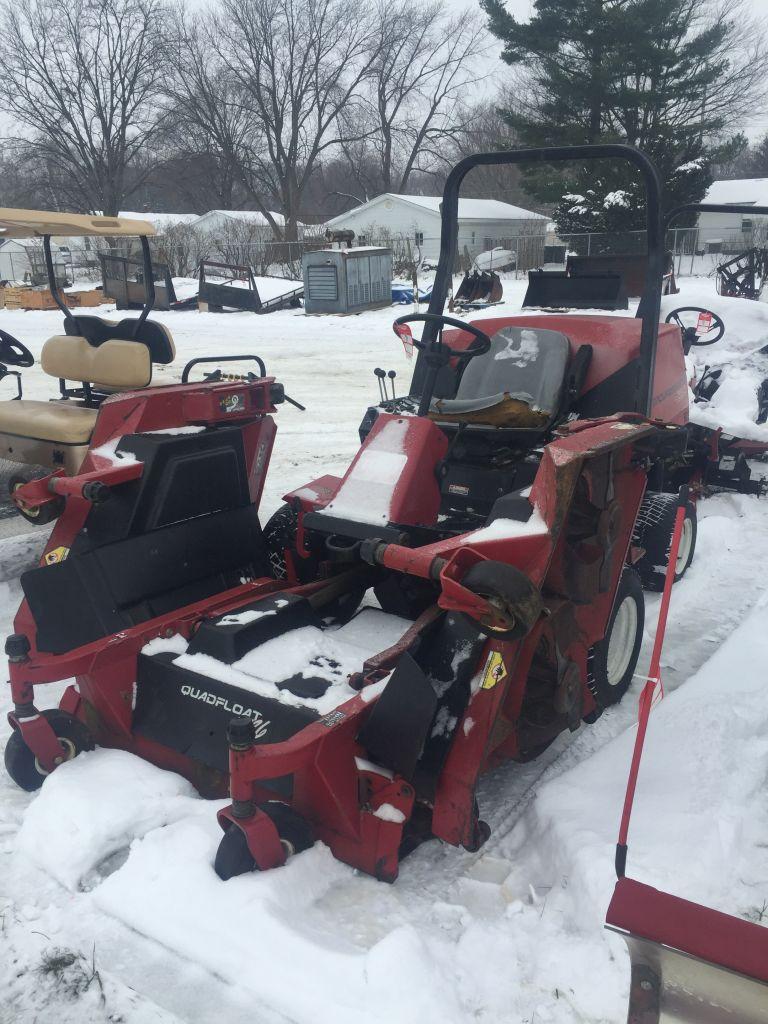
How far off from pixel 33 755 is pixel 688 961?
227 cm

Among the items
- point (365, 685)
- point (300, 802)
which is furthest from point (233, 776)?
point (365, 685)

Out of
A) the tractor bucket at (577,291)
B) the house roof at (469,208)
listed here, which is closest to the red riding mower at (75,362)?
the tractor bucket at (577,291)

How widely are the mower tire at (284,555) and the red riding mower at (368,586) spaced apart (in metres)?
0.01

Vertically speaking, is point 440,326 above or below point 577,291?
below

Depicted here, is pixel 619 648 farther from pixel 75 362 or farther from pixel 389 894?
pixel 75 362

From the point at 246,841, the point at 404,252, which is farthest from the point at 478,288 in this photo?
the point at 246,841

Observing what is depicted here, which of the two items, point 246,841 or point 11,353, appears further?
point 11,353

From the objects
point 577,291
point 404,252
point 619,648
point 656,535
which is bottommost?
point 619,648

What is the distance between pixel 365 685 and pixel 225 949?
860 millimetres

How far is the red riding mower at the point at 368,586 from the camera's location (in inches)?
96.6

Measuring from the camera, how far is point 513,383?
13.1ft

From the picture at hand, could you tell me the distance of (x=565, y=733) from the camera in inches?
132

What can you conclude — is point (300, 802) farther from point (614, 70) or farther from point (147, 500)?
point (614, 70)

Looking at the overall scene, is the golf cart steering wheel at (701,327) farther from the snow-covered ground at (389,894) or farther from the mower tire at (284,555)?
the mower tire at (284,555)
